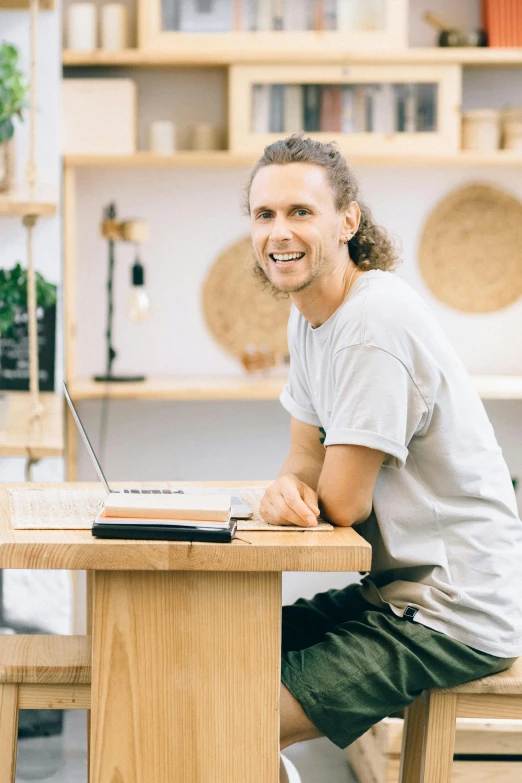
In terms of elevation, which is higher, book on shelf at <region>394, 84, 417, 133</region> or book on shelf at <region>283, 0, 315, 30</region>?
book on shelf at <region>283, 0, 315, 30</region>

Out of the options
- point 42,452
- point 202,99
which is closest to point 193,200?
point 202,99

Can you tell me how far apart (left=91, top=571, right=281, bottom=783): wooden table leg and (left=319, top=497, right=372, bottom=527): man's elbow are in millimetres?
154

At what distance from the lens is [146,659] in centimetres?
144

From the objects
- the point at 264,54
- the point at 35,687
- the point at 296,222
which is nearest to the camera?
the point at 35,687

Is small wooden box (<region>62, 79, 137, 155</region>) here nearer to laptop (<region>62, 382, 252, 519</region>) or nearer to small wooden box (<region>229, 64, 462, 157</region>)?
small wooden box (<region>229, 64, 462, 157</region>)

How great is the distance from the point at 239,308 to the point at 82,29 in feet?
3.62

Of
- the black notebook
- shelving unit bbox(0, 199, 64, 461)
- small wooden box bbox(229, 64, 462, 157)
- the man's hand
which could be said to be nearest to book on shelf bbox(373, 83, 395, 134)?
small wooden box bbox(229, 64, 462, 157)

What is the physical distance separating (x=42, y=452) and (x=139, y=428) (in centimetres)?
132

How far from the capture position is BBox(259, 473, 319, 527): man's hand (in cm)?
147

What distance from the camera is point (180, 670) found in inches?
56.8

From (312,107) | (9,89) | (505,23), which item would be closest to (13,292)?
(9,89)

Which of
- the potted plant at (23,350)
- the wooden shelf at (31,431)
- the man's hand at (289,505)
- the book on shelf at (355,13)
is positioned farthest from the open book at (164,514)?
the book on shelf at (355,13)

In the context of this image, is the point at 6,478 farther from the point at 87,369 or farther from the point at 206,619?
the point at 206,619

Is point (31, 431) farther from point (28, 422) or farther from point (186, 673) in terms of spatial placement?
point (186, 673)
